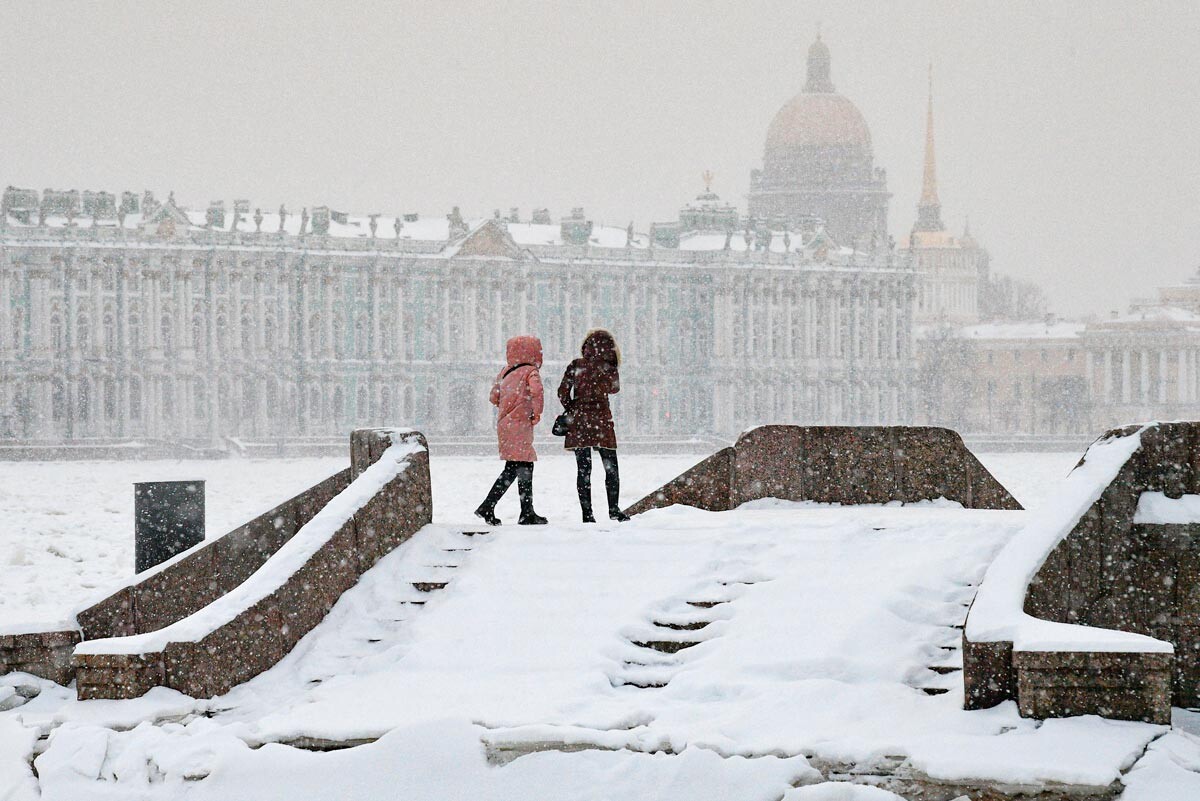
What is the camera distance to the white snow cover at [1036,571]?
277 inches

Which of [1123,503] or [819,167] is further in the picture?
[819,167]

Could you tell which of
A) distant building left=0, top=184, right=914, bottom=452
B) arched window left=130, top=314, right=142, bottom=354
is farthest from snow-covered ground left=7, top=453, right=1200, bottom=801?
arched window left=130, top=314, right=142, bottom=354

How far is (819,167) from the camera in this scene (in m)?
95.6

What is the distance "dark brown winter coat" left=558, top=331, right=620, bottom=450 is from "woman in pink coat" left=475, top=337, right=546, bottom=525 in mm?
255

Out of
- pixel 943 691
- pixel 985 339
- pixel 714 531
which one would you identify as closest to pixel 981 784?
pixel 943 691

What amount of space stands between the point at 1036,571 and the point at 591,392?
12.7 ft

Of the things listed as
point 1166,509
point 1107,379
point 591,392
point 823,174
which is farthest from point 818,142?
point 1166,509

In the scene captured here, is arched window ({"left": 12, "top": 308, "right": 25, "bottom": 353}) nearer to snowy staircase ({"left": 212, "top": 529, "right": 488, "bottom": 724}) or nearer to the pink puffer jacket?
the pink puffer jacket

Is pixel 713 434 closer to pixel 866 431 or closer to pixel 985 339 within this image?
pixel 985 339

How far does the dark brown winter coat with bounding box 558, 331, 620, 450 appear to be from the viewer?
11320 mm

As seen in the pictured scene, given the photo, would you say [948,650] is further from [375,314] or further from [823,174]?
[823,174]

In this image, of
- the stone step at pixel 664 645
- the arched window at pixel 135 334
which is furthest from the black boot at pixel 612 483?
the arched window at pixel 135 334

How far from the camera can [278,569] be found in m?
8.98

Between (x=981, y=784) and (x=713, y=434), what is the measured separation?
6961 cm
